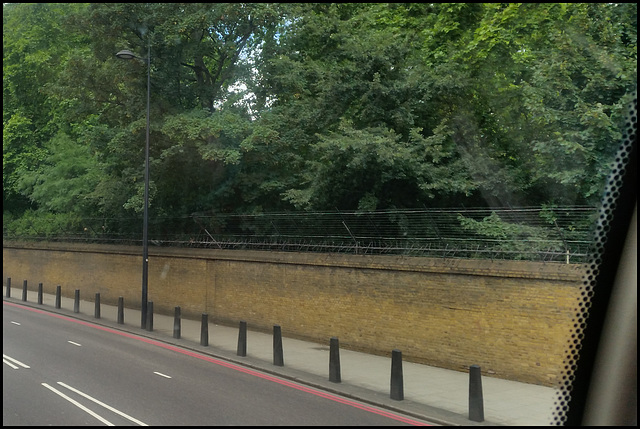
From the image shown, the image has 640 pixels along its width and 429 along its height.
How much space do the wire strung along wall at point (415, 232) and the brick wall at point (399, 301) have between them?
0.56 m

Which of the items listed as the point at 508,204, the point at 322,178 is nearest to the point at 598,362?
the point at 508,204

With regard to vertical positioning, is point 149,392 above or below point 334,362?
below

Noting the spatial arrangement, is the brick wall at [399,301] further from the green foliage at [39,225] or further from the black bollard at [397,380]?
the green foliage at [39,225]

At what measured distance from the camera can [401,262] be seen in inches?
516

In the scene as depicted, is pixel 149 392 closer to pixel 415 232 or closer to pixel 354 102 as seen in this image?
pixel 415 232

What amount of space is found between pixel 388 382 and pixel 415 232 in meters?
4.57

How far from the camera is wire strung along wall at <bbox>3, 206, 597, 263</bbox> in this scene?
36.4 feet

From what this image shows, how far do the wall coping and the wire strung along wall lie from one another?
0.33 metres

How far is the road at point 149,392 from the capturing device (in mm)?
7973

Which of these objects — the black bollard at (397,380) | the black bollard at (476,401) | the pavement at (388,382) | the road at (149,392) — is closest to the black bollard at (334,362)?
the pavement at (388,382)

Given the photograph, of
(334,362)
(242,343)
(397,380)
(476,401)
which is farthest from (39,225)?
(476,401)

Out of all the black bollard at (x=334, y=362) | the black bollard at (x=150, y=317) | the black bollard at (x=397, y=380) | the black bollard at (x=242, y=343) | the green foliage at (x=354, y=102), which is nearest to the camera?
the black bollard at (x=397, y=380)

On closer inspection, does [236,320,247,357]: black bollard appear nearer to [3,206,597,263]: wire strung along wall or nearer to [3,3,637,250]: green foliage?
[3,206,597,263]: wire strung along wall

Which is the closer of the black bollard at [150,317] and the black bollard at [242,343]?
the black bollard at [242,343]
